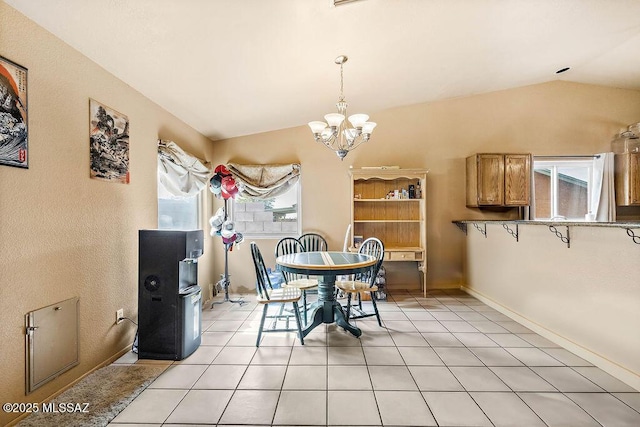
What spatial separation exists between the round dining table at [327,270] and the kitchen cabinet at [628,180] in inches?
162

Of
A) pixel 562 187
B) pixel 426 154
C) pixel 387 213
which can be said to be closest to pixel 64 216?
pixel 387 213

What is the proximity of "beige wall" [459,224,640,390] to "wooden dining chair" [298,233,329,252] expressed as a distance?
7.80 feet

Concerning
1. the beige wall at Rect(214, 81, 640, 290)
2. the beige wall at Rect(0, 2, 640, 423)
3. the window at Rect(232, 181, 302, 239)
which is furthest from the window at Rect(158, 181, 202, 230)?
the beige wall at Rect(214, 81, 640, 290)

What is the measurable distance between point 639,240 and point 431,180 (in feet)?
8.73

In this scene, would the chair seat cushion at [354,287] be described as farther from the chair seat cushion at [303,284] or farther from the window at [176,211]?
the window at [176,211]

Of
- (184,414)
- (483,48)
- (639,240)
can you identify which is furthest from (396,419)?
(483,48)

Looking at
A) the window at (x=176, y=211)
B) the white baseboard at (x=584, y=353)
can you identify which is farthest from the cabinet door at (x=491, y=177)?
the window at (x=176, y=211)

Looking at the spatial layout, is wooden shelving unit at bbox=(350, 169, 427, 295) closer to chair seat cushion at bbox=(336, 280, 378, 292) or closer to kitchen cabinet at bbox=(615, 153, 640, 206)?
chair seat cushion at bbox=(336, 280, 378, 292)

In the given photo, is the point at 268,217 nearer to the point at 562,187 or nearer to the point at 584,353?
the point at 584,353

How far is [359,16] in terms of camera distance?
7.14ft

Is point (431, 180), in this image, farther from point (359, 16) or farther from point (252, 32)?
point (252, 32)

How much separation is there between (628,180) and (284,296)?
517 centimetres

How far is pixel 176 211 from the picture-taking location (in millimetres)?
3568

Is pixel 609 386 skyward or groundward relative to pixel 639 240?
groundward
